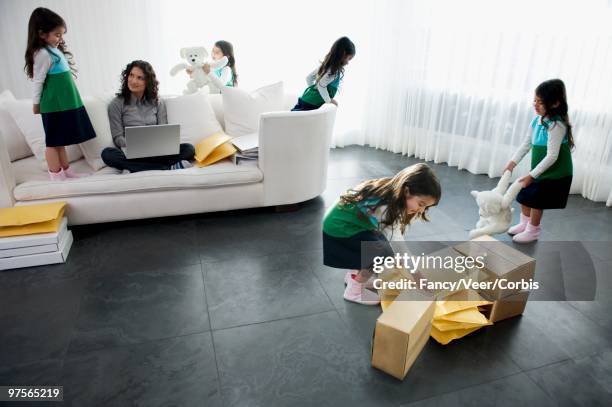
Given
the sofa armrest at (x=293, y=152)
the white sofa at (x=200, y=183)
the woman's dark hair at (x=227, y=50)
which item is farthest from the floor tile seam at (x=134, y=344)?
the woman's dark hair at (x=227, y=50)

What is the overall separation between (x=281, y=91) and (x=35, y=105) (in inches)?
62.2

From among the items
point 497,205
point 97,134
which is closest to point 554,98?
point 497,205

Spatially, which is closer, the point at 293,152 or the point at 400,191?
the point at 400,191

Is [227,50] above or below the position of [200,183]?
above

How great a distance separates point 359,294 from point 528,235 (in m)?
1.22

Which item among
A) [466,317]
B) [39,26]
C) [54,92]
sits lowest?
[466,317]

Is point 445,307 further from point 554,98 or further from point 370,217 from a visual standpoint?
point 554,98

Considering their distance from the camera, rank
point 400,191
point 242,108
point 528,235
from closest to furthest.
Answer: point 400,191 < point 528,235 < point 242,108

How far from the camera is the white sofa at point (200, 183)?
A: 2.32m

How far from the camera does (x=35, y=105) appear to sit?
7.45 feet

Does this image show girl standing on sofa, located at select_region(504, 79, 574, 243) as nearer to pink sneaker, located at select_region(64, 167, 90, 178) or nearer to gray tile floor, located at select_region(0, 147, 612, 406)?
gray tile floor, located at select_region(0, 147, 612, 406)

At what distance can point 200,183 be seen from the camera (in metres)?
2.49

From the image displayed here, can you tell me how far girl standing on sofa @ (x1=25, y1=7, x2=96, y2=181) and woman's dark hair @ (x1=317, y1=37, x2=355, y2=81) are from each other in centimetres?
157

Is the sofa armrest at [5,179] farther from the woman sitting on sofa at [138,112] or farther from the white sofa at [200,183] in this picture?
the woman sitting on sofa at [138,112]
